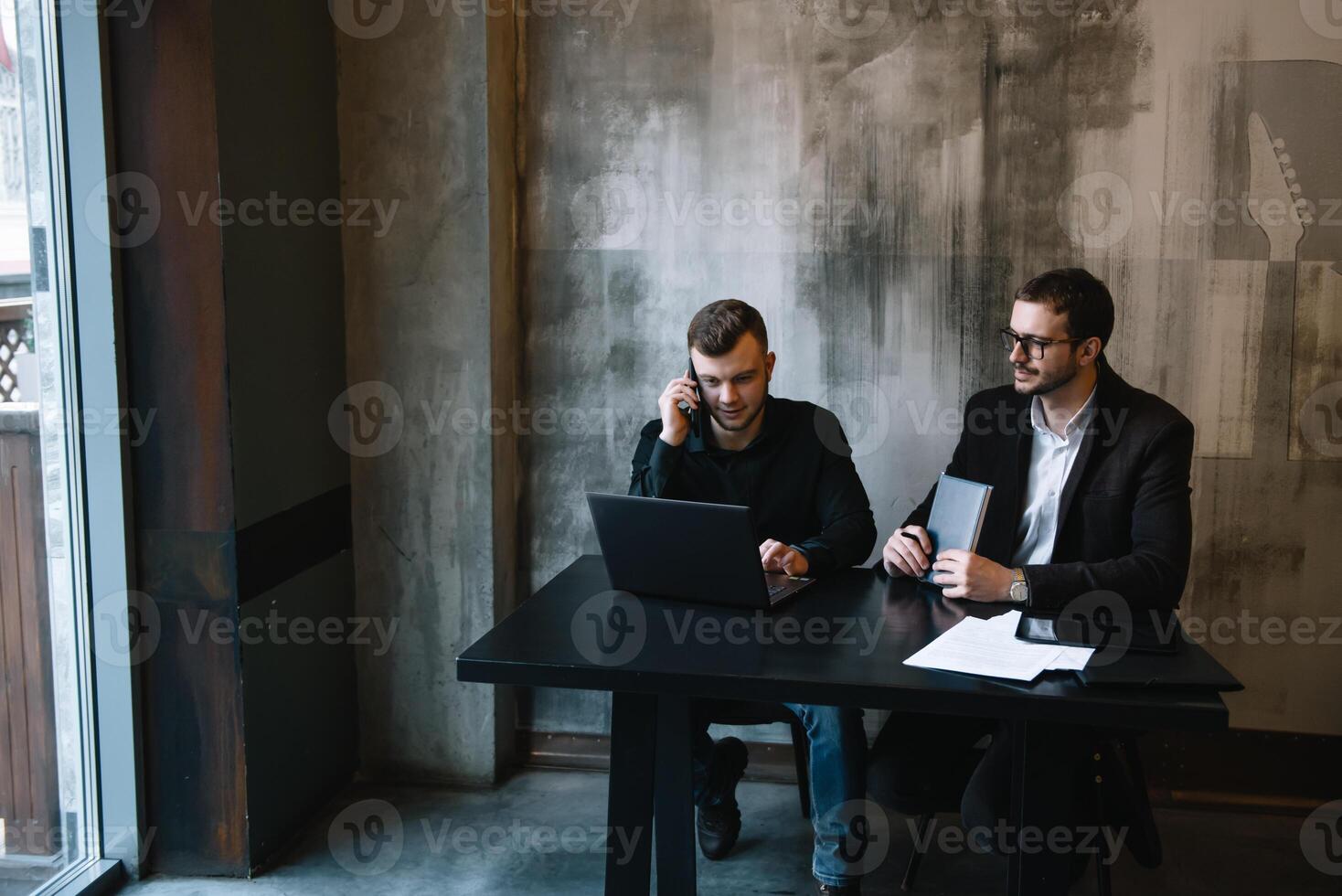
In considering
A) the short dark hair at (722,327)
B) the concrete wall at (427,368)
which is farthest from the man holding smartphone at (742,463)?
the concrete wall at (427,368)

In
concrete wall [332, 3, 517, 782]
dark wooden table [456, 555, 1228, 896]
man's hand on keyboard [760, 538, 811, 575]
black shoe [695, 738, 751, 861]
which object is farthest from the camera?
concrete wall [332, 3, 517, 782]

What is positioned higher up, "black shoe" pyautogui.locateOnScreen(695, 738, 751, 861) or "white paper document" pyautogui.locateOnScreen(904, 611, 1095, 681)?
"white paper document" pyautogui.locateOnScreen(904, 611, 1095, 681)

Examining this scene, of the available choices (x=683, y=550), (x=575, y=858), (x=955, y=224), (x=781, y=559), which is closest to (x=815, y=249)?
(x=955, y=224)

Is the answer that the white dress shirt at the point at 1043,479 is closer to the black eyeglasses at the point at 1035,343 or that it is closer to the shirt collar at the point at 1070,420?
the shirt collar at the point at 1070,420

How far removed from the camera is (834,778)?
2.39 m

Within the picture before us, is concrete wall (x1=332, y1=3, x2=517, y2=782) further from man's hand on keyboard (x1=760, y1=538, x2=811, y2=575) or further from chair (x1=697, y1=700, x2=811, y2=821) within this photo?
man's hand on keyboard (x1=760, y1=538, x2=811, y2=575)

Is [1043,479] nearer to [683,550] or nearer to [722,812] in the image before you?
[683,550]

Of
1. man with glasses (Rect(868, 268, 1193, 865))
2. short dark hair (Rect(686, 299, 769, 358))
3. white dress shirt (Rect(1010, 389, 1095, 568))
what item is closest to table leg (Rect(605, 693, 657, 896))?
man with glasses (Rect(868, 268, 1193, 865))

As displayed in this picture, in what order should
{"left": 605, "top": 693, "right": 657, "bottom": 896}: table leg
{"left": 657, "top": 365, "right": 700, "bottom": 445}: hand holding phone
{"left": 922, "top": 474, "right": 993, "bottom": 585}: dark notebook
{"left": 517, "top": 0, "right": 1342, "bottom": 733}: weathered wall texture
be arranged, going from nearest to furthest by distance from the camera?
1. {"left": 605, "top": 693, "right": 657, "bottom": 896}: table leg
2. {"left": 922, "top": 474, "right": 993, "bottom": 585}: dark notebook
3. {"left": 657, "top": 365, "right": 700, "bottom": 445}: hand holding phone
4. {"left": 517, "top": 0, "right": 1342, "bottom": 733}: weathered wall texture

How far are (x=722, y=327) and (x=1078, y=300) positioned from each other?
32.7 inches

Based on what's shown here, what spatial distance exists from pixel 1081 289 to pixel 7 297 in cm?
250

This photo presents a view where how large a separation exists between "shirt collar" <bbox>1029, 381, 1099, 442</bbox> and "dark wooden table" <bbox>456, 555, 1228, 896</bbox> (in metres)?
0.54

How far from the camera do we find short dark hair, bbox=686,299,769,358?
2.66 meters

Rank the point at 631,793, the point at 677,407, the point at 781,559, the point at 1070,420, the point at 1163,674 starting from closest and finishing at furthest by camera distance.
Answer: the point at 1163,674 < the point at 631,793 < the point at 781,559 < the point at 1070,420 < the point at 677,407
